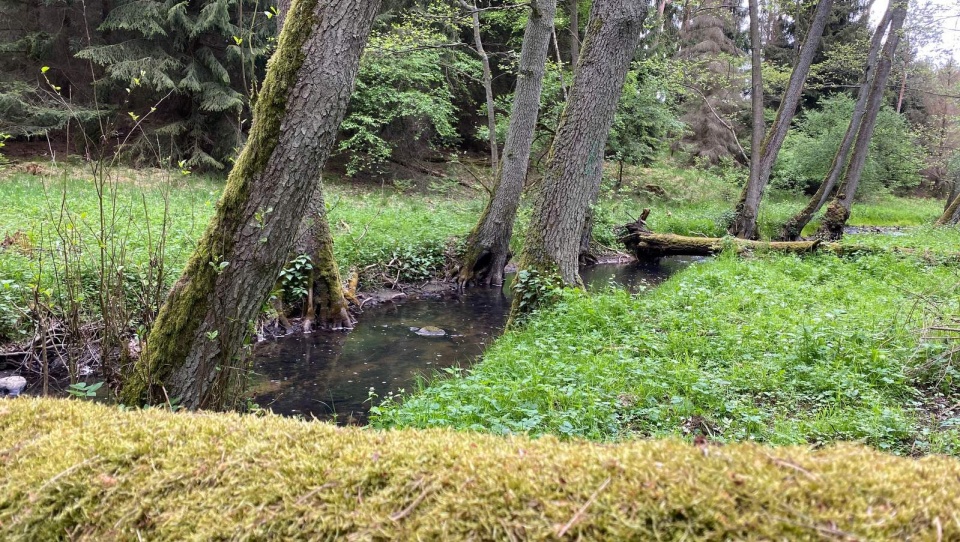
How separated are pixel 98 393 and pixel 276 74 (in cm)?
441

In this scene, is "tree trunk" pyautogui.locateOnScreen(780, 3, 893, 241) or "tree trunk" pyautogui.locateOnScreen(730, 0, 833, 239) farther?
"tree trunk" pyautogui.locateOnScreen(780, 3, 893, 241)

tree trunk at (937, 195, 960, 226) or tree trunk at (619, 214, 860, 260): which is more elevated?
tree trunk at (937, 195, 960, 226)

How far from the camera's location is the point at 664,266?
1509 centimetres

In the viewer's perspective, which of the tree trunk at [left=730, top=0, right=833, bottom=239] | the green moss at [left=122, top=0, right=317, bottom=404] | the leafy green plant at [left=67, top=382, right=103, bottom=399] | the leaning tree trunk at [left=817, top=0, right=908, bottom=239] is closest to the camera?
the leafy green plant at [left=67, top=382, right=103, bottom=399]

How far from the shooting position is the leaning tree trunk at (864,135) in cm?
1416

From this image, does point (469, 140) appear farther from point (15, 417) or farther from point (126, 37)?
point (15, 417)

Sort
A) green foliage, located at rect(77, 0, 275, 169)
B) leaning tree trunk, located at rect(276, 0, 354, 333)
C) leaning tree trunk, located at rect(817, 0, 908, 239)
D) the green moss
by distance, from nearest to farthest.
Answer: the green moss → leaning tree trunk, located at rect(276, 0, 354, 333) → leaning tree trunk, located at rect(817, 0, 908, 239) → green foliage, located at rect(77, 0, 275, 169)

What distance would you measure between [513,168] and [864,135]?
11248mm

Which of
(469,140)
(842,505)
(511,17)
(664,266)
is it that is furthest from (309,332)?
(469,140)

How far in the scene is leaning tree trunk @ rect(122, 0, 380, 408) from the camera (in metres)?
3.48

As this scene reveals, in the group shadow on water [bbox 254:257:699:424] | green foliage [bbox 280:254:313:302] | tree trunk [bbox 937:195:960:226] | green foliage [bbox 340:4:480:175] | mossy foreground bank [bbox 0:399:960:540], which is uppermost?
green foliage [bbox 340:4:480:175]

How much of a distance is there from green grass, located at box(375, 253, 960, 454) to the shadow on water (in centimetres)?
113

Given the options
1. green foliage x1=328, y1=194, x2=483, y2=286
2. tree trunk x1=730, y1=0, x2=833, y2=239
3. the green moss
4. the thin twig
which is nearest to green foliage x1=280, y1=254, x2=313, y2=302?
green foliage x1=328, y1=194, x2=483, y2=286

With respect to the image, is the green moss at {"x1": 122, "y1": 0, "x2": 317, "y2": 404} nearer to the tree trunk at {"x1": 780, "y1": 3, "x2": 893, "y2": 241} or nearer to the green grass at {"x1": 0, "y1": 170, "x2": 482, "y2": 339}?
the green grass at {"x1": 0, "y1": 170, "x2": 482, "y2": 339}
